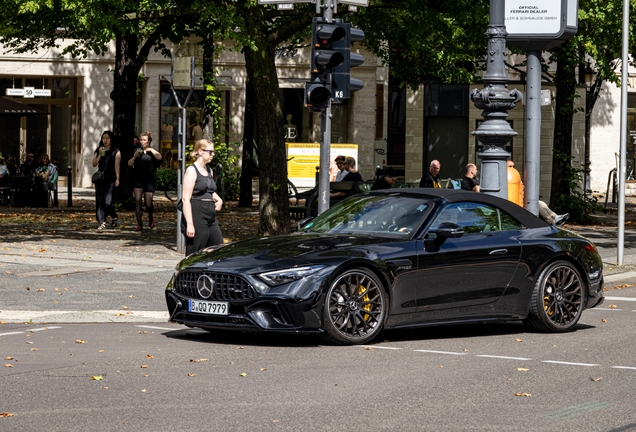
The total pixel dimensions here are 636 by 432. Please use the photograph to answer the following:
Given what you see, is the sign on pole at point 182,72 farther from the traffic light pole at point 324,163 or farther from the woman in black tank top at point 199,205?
the woman in black tank top at point 199,205

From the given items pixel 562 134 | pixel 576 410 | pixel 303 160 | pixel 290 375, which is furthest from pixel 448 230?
pixel 303 160

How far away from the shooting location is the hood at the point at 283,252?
1010cm

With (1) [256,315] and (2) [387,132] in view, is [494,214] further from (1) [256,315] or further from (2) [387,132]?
(2) [387,132]

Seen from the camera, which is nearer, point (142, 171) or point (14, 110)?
point (142, 171)

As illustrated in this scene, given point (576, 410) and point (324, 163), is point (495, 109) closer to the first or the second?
point (324, 163)

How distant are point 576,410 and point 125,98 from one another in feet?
75.0

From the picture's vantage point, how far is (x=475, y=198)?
1141 cm

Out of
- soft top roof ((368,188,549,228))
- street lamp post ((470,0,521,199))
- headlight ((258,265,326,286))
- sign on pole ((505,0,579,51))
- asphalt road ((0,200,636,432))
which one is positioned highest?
sign on pole ((505,0,579,51))

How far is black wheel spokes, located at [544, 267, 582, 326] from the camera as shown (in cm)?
1155

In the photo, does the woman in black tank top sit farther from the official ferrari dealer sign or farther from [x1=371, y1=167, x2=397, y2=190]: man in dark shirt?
[x1=371, y1=167, x2=397, y2=190]: man in dark shirt

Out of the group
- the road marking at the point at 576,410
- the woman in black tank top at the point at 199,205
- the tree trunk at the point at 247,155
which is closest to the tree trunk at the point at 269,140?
the woman in black tank top at the point at 199,205

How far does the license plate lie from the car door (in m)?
1.67

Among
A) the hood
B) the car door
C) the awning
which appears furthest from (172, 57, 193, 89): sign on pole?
the awning

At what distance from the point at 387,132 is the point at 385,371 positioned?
1403 inches
